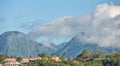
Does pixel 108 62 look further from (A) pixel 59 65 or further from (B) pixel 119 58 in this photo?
(A) pixel 59 65

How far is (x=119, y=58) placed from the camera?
19700 cm

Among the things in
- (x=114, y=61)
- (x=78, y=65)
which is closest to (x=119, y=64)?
(x=114, y=61)

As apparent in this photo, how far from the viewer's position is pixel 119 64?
192m

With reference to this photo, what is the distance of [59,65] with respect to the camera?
656 feet

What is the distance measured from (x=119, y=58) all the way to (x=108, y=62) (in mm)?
4574

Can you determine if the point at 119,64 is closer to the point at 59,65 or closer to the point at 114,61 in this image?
the point at 114,61

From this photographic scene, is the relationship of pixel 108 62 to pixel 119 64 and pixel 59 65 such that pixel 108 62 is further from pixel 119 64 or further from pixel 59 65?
pixel 59 65

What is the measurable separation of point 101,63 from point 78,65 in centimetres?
912

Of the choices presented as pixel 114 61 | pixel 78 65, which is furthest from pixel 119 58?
pixel 78 65

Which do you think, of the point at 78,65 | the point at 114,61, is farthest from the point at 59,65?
the point at 114,61

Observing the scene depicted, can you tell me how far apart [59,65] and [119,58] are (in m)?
23.8

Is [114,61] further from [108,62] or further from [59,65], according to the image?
[59,65]

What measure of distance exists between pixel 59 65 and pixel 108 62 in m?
19.4

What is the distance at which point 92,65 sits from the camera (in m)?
199
